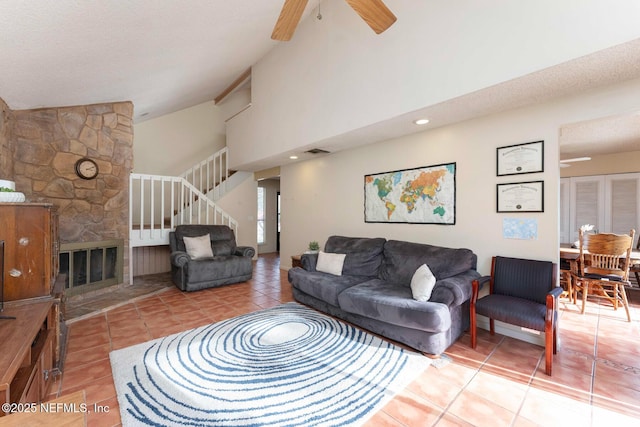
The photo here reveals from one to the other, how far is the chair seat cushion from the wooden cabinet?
3.57 meters

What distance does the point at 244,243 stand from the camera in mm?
6922

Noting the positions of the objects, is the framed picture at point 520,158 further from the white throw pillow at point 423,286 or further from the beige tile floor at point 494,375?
the beige tile floor at point 494,375

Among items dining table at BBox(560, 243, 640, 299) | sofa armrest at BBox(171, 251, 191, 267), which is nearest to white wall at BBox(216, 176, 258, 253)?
sofa armrest at BBox(171, 251, 191, 267)

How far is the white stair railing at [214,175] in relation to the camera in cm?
638

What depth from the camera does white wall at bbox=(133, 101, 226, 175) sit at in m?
6.33

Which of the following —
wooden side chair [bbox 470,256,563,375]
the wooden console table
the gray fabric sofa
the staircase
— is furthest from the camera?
the staircase

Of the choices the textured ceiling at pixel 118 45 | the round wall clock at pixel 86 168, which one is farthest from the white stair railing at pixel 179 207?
the textured ceiling at pixel 118 45

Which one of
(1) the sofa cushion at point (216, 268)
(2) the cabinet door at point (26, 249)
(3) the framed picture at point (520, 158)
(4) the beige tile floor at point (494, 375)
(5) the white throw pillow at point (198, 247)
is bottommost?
(4) the beige tile floor at point (494, 375)

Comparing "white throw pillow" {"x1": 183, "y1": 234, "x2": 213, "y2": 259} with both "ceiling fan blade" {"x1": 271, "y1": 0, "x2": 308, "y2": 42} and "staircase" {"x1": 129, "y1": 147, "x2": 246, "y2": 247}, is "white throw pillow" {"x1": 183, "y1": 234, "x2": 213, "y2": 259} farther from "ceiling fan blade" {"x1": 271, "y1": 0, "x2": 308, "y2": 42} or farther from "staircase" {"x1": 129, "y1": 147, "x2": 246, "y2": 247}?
"ceiling fan blade" {"x1": 271, "y1": 0, "x2": 308, "y2": 42}

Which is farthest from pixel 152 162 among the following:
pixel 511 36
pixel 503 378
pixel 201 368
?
pixel 503 378

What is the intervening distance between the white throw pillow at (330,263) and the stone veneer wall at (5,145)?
3.78m

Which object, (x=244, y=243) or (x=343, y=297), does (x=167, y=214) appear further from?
(x=343, y=297)

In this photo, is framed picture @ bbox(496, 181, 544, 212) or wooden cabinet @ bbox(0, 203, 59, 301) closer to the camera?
wooden cabinet @ bbox(0, 203, 59, 301)

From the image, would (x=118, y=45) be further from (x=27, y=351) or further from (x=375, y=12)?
(x=27, y=351)
